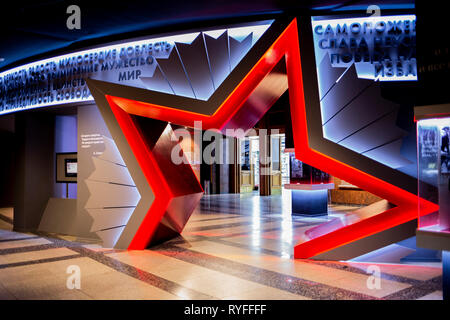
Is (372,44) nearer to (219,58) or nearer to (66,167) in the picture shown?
(219,58)

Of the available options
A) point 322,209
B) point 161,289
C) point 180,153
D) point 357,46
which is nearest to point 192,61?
point 180,153

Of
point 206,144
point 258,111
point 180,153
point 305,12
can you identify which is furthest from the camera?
point 206,144

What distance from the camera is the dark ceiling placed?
611cm

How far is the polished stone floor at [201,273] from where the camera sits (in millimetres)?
4098

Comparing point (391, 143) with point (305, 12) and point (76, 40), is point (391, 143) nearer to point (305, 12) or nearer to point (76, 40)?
point (305, 12)

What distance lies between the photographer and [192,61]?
6484 millimetres

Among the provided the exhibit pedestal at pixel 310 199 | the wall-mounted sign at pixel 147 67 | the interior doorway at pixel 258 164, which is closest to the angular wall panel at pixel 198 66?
the wall-mounted sign at pixel 147 67

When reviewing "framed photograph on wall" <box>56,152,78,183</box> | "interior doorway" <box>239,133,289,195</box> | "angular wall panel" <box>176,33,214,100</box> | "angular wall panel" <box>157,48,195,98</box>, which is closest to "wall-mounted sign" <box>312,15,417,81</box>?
"angular wall panel" <box>176,33,214,100</box>

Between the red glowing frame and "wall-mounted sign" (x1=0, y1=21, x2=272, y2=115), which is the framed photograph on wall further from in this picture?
the red glowing frame

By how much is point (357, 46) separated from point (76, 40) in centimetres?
604

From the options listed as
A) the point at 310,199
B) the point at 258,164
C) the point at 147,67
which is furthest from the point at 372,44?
the point at 258,164

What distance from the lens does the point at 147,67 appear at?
23.4 feet

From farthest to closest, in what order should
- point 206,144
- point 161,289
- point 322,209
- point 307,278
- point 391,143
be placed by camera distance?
point 206,144, point 322,209, point 391,143, point 307,278, point 161,289

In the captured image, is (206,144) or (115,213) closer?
(115,213)
